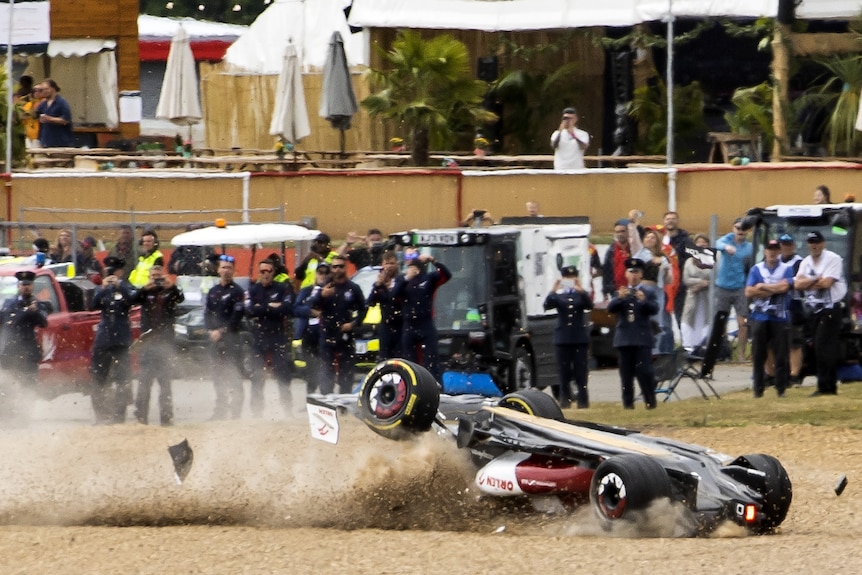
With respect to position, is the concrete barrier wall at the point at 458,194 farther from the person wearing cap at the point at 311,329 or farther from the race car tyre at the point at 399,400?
the race car tyre at the point at 399,400

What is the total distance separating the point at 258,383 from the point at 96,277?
82.4 inches

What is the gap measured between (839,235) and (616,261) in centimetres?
298

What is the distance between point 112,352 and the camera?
15242mm

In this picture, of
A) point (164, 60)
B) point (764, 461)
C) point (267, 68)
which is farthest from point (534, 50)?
point (764, 461)

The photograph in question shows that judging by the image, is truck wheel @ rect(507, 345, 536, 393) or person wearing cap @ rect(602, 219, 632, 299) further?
person wearing cap @ rect(602, 219, 632, 299)

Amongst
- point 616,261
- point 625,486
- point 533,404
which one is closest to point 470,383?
→ point 616,261

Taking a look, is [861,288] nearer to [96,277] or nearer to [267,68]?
[96,277]

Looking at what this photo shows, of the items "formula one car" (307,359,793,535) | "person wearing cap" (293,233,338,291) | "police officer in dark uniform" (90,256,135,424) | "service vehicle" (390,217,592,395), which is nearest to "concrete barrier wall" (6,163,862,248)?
"person wearing cap" (293,233,338,291)

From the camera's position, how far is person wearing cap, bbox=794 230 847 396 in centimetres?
1506

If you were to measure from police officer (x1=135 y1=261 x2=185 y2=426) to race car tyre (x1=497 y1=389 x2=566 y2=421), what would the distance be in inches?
221

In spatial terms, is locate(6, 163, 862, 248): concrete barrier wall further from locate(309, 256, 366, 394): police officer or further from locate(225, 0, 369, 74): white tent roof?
locate(225, 0, 369, 74): white tent roof

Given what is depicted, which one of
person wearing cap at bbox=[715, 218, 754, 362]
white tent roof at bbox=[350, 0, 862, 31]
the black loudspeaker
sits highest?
white tent roof at bbox=[350, 0, 862, 31]

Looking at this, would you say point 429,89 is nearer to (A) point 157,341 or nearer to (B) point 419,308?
(B) point 419,308

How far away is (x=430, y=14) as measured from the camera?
28.7 metres
